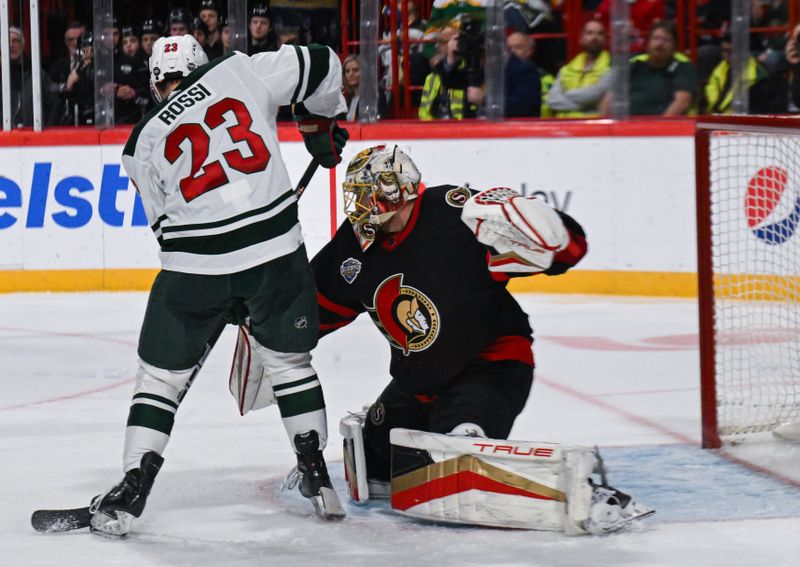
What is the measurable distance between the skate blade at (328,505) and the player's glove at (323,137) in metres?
0.80

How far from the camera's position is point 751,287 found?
478cm

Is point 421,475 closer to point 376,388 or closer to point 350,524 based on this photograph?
point 350,524

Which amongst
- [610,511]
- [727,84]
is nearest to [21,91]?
[727,84]

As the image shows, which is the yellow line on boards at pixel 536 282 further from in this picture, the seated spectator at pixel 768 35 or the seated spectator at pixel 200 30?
the seated spectator at pixel 200 30

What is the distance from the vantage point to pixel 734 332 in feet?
14.7

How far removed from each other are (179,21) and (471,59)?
1.66 m

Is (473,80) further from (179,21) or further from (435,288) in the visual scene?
(435,288)

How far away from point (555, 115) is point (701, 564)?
4.58 m

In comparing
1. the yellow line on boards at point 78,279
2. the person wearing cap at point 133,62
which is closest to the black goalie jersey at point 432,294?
the yellow line on boards at point 78,279

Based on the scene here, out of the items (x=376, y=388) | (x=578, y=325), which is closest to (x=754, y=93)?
(x=578, y=325)

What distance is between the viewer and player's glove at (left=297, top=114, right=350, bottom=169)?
3.25m

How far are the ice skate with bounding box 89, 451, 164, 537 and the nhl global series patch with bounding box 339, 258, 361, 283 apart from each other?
0.61m

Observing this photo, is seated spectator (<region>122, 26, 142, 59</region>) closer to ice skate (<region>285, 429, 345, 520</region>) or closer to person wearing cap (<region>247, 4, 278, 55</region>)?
person wearing cap (<region>247, 4, 278, 55</region>)

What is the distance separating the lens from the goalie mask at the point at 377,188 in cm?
297
